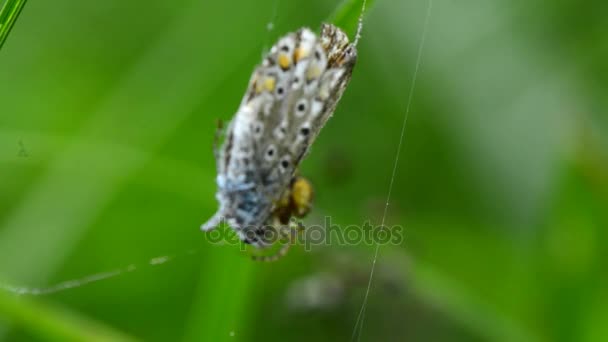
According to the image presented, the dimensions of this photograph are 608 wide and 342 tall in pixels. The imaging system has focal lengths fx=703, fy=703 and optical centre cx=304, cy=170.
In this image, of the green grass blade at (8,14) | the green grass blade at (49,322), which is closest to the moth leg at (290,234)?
the green grass blade at (49,322)

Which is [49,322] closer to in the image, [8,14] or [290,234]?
[290,234]

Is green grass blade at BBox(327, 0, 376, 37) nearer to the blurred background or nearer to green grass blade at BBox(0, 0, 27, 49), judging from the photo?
green grass blade at BBox(0, 0, 27, 49)

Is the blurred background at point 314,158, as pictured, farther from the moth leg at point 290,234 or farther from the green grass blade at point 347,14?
the green grass blade at point 347,14

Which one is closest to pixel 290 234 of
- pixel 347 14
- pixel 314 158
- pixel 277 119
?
pixel 277 119

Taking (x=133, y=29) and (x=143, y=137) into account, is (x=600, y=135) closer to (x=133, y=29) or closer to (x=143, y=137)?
(x=143, y=137)

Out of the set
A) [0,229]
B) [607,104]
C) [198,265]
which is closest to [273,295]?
[198,265]

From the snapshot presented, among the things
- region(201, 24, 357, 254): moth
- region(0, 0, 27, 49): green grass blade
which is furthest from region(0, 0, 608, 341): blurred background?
region(0, 0, 27, 49): green grass blade
